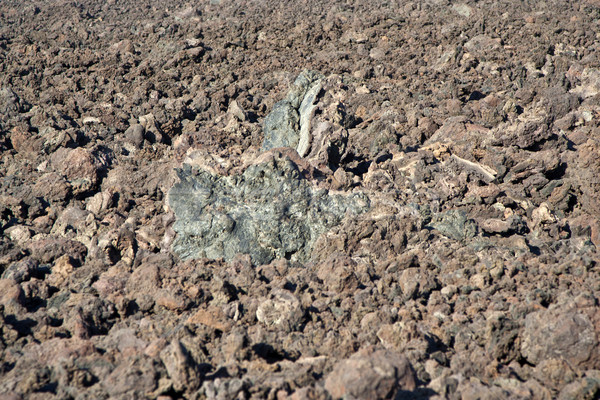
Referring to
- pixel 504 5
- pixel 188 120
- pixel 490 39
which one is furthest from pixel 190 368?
pixel 504 5

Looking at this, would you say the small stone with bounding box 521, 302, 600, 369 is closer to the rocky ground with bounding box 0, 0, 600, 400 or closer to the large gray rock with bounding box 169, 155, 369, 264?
the rocky ground with bounding box 0, 0, 600, 400

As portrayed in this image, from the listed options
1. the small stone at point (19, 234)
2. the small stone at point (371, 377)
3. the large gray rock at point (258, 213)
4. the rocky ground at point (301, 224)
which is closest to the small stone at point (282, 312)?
the rocky ground at point (301, 224)

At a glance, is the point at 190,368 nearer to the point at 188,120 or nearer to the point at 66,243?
the point at 66,243

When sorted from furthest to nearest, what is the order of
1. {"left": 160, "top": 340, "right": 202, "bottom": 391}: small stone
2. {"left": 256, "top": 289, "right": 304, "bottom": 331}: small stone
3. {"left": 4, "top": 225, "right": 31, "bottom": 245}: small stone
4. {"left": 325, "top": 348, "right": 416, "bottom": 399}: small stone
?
{"left": 4, "top": 225, "right": 31, "bottom": 245}: small stone
{"left": 256, "top": 289, "right": 304, "bottom": 331}: small stone
{"left": 160, "top": 340, "right": 202, "bottom": 391}: small stone
{"left": 325, "top": 348, "right": 416, "bottom": 399}: small stone

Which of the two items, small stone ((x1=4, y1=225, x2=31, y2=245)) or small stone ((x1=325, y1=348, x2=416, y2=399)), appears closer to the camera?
small stone ((x1=325, y1=348, x2=416, y2=399))

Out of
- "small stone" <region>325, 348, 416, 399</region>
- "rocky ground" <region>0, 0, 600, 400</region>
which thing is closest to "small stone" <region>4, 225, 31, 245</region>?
"rocky ground" <region>0, 0, 600, 400</region>

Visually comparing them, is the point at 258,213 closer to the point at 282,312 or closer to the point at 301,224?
the point at 301,224
